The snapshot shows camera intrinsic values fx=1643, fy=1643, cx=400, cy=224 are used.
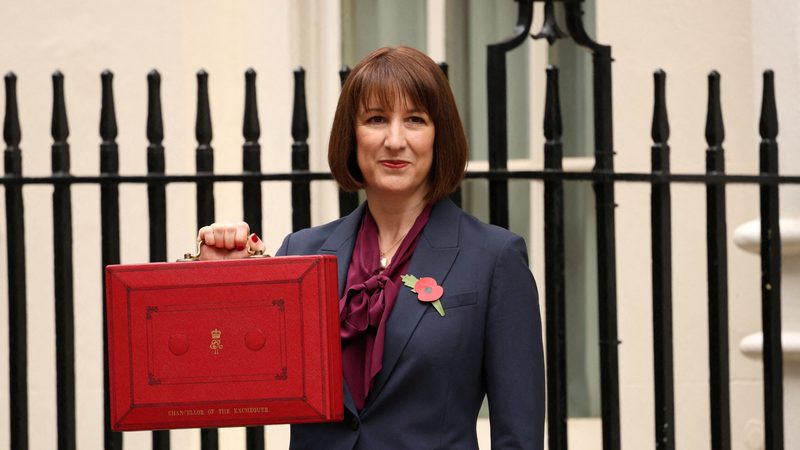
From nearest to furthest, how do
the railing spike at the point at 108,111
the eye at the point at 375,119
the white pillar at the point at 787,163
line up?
the eye at the point at 375,119, the railing spike at the point at 108,111, the white pillar at the point at 787,163

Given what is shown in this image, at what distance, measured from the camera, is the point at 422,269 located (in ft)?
10.4

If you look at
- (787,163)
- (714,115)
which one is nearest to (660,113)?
(714,115)

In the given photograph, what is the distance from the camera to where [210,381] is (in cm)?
316

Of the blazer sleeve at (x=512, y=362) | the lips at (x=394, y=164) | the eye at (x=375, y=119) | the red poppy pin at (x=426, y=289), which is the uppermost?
the eye at (x=375, y=119)

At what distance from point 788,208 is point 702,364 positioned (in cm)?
152

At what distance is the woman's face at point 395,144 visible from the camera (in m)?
3.16

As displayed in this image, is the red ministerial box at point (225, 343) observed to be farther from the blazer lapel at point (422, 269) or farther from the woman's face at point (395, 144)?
the woman's face at point (395, 144)

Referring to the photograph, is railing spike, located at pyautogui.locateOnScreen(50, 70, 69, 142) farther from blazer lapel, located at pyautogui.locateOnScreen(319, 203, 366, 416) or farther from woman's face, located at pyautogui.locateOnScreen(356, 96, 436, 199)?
woman's face, located at pyautogui.locateOnScreen(356, 96, 436, 199)

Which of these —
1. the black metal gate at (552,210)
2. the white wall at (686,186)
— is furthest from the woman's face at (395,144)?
the white wall at (686,186)

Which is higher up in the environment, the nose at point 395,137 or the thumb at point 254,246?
the nose at point 395,137

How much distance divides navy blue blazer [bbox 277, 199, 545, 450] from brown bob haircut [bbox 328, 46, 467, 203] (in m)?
0.13

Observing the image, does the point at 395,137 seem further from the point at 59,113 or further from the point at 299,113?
the point at 59,113

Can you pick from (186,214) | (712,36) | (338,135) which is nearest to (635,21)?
(712,36)

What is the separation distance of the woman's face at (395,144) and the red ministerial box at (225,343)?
A: 0.68 feet
